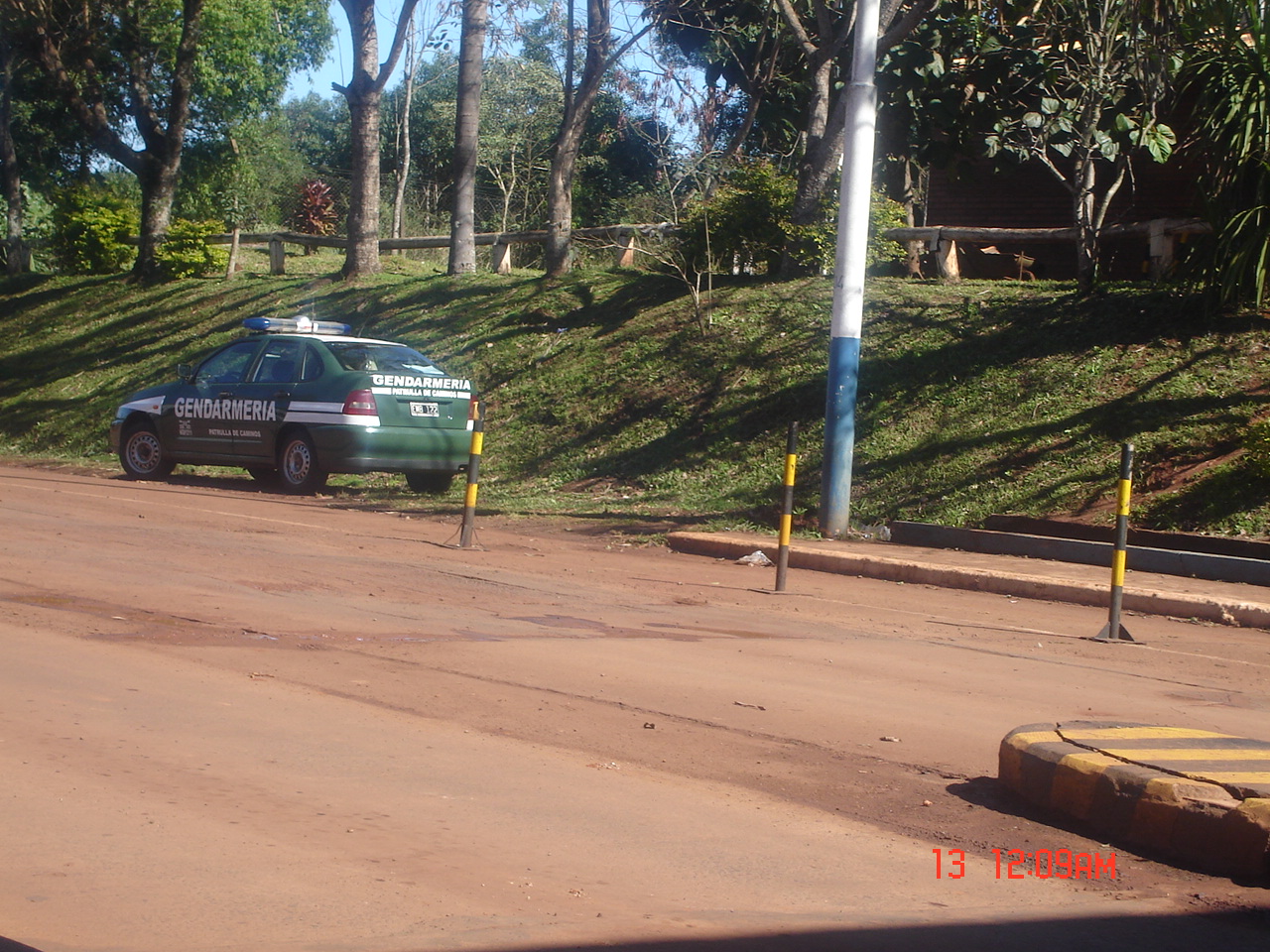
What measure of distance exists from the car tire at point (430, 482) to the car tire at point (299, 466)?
1200mm

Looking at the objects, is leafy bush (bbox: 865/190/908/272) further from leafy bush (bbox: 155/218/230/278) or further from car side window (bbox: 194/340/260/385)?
leafy bush (bbox: 155/218/230/278)

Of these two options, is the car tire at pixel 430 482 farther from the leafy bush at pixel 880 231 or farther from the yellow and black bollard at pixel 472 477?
the leafy bush at pixel 880 231

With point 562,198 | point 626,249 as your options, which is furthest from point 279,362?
point 626,249

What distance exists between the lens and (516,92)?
47.1 metres

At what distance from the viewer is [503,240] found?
84.4 feet

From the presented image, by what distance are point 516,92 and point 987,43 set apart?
29.0 metres

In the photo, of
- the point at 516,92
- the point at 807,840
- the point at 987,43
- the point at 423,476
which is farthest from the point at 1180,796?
the point at 516,92

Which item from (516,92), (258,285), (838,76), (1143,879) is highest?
(516,92)

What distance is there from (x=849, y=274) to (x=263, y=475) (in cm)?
778

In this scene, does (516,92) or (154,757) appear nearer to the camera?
(154,757)

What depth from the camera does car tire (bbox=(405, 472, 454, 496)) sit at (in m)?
15.8

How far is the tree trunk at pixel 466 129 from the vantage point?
2278cm

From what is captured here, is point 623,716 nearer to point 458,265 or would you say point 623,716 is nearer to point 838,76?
point 838,76
